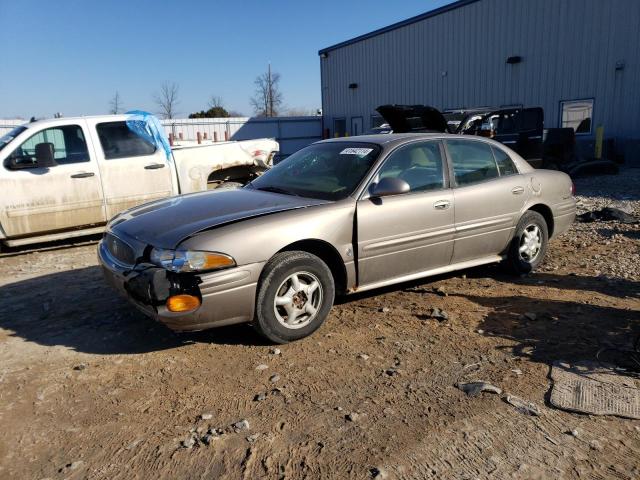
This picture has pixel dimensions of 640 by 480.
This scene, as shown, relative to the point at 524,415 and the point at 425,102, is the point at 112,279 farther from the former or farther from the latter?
the point at 425,102

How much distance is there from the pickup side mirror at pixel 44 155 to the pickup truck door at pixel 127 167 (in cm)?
59

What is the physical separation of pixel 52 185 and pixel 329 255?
14.5 ft

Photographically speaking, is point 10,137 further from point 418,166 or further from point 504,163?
point 504,163

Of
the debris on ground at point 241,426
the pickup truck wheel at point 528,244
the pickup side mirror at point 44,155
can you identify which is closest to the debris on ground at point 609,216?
the pickup truck wheel at point 528,244

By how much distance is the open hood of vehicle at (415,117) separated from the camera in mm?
11844

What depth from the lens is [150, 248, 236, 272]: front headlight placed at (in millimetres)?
3516

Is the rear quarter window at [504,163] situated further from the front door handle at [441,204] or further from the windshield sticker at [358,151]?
the windshield sticker at [358,151]

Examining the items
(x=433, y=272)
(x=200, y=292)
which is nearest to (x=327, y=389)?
(x=200, y=292)

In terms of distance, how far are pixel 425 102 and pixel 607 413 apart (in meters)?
23.2

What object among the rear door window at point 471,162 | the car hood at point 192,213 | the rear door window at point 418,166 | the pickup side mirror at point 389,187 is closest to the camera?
the car hood at point 192,213

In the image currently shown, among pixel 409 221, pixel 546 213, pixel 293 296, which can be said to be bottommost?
pixel 293 296

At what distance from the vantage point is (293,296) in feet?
12.8

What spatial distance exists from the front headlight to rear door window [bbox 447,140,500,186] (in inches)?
95.9

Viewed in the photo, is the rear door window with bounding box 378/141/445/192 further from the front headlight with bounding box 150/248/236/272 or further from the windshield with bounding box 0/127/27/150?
the windshield with bounding box 0/127/27/150
